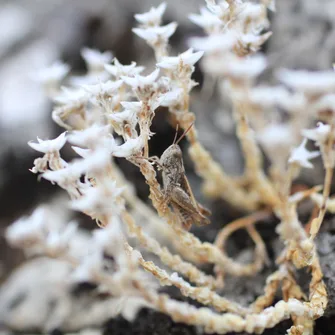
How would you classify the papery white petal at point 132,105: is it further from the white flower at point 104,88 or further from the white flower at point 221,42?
the white flower at point 221,42

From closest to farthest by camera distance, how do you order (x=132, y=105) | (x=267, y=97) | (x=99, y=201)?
(x=99, y=201)
(x=132, y=105)
(x=267, y=97)

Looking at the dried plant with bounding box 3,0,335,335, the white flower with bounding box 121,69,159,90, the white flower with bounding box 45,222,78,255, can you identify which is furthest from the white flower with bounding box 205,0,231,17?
the white flower with bounding box 45,222,78,255

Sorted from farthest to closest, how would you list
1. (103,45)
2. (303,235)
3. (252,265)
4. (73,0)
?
(73,0) → (103,45) → (252,265) → (303,235)

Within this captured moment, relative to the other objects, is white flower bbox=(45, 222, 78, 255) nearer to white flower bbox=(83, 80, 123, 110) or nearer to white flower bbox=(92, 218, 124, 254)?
white flower bbox=(92, 218, 124, 254)

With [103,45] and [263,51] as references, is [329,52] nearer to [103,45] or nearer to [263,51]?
[263,51]

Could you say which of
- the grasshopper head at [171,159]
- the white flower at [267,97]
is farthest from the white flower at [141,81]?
the white flower at [267,97]

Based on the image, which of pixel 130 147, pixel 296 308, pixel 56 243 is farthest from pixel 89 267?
pixel 296 308

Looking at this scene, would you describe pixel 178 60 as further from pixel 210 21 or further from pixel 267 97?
pixel 267 97

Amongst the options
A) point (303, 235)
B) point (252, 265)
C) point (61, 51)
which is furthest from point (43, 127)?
point (303, 235)
